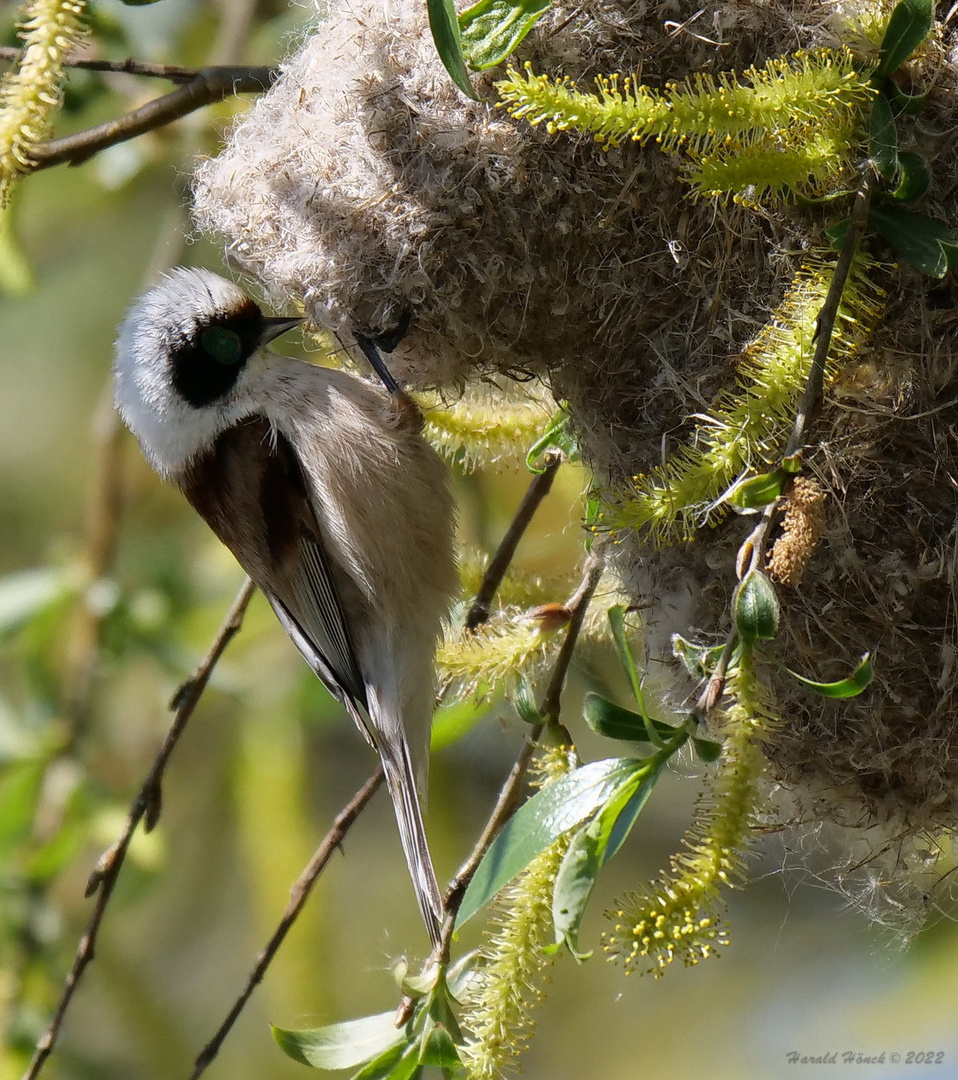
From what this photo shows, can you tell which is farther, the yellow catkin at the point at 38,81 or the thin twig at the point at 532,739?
the thin twig at the point at 532,739

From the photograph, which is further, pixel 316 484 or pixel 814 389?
pixel 316 484

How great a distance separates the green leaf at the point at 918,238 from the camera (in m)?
1.52

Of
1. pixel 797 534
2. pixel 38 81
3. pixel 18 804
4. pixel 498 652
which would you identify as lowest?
pixel 18 804

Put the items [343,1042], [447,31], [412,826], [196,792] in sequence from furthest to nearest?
[196,792] < [412,826] < [343,1042] < [447,31]

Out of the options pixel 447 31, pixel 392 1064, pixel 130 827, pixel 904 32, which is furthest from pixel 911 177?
pixel 130 827

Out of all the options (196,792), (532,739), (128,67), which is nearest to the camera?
(532,739)

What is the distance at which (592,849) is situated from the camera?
1320 mm

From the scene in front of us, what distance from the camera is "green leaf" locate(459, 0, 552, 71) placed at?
147 cm

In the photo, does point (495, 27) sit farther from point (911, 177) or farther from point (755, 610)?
point (755, 610)

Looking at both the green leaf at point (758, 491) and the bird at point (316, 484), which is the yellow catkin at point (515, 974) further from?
the bird at point (316, 484)

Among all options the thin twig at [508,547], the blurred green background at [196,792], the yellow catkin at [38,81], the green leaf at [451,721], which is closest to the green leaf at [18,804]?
the blurred green background at [196,792]

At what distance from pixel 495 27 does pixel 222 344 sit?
0.98 metres

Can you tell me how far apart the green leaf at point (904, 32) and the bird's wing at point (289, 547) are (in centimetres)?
123

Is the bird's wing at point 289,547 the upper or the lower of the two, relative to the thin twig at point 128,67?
lower
